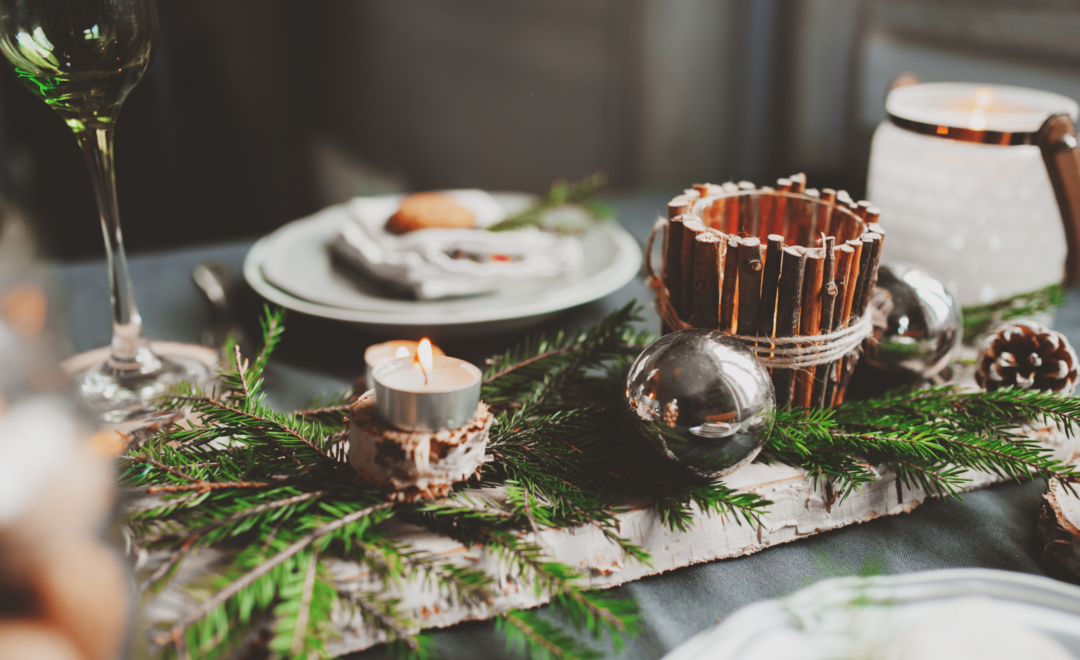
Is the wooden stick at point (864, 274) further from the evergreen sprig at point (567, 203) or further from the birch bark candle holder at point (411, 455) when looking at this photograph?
the evergreen sprig at point (567, 203)

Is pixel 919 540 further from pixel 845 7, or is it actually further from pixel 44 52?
pixel 845 7

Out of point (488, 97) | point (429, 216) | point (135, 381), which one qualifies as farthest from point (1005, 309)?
point (488, 97)

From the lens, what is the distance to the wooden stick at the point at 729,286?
420 mm

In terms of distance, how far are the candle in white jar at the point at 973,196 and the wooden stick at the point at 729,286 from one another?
0.26m

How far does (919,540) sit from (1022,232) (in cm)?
30

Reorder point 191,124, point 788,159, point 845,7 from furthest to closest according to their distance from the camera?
point 191,124, point 788,159, point 845,7

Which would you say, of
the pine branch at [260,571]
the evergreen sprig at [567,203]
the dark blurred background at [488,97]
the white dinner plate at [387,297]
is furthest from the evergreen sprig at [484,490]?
the dark blurred background at [488,97]

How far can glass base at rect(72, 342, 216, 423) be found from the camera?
489 mm

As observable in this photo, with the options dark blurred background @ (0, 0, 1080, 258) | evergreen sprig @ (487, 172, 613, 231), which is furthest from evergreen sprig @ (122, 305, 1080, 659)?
dark blurred background @ (0, 0, 1080, 258)

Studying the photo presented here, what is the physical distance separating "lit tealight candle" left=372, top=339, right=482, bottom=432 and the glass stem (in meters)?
0.24

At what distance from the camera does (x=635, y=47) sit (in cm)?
155

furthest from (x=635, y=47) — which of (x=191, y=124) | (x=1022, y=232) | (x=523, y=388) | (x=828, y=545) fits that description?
(x=191, y=124)

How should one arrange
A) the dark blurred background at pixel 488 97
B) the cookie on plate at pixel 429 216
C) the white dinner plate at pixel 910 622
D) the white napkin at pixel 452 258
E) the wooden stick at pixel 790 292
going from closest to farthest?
the white dinner plate at pixel 910 622 → the wooden stick at pixel 790 292 → the white napkin at pixel 452 258 → the cookie on plate at pixel 429 216 → the dark blurred background at pixel 488 97

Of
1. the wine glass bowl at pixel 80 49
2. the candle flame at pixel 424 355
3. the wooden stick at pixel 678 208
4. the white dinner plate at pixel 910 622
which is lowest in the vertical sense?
the white dinner plate at pixel 910 622
